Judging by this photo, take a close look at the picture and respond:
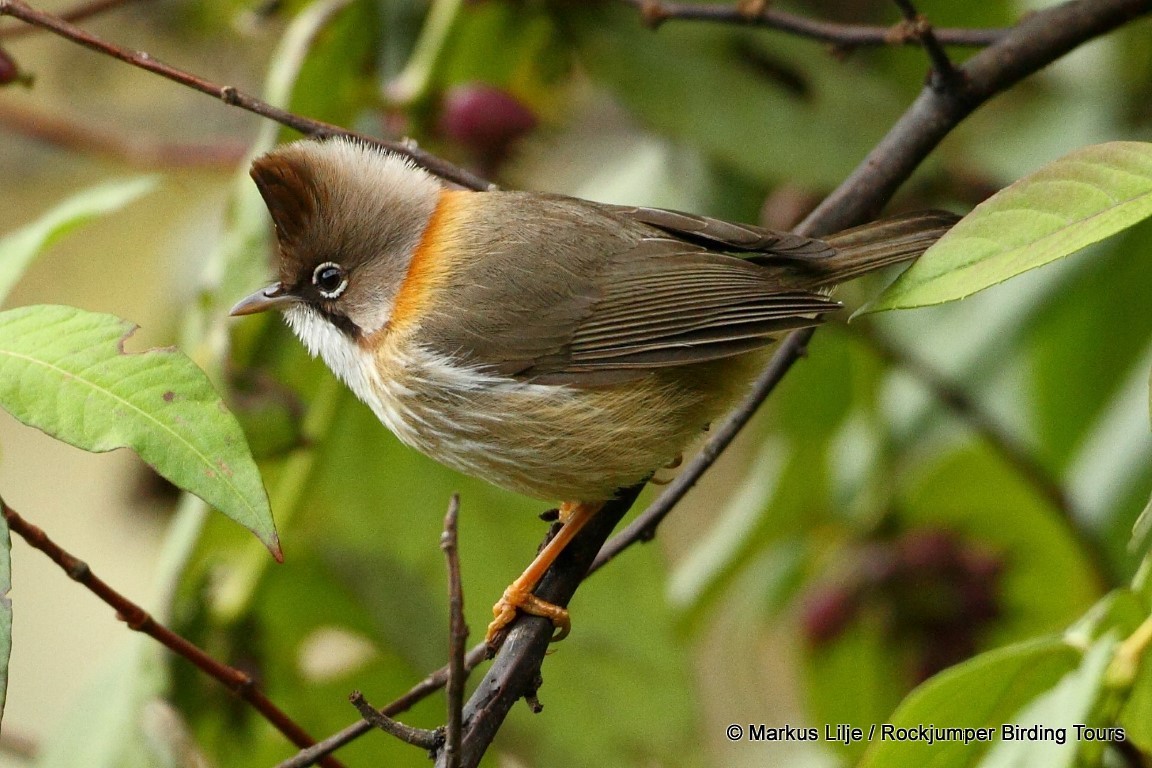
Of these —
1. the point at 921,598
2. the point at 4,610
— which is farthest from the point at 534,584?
the point at 921,598

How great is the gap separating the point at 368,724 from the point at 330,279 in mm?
1162

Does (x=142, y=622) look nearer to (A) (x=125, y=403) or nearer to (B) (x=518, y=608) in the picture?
(A) (x=125, y=403)

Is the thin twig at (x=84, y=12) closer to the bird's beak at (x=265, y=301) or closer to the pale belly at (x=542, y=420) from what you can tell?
the bird's beak at (x=265, y=301)

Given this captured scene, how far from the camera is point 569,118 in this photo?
4.37 meters

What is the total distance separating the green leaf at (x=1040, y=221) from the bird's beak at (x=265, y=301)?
1.31 meters

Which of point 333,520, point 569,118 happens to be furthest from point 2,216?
point 333,520

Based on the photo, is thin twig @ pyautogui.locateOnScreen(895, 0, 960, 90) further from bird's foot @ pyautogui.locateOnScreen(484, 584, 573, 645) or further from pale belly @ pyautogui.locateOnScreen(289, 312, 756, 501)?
bird's foot @ pyautogui.locateOnScreen(484, 584, 573, 645)

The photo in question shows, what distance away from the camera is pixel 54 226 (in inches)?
90.0

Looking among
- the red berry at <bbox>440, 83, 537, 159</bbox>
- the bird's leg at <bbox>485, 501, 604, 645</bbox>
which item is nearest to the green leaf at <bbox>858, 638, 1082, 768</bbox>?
the bird's leg at <bbox>485, 501, 604, 645</bbox>

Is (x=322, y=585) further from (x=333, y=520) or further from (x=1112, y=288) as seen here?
(x=1112, y=288)

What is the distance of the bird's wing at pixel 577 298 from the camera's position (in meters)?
2.51

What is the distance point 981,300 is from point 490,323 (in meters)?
1.74

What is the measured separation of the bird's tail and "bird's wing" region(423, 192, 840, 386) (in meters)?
0.14

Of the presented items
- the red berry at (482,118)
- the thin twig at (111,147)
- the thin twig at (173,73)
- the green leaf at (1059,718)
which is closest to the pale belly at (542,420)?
the thin twig at (173,73)
